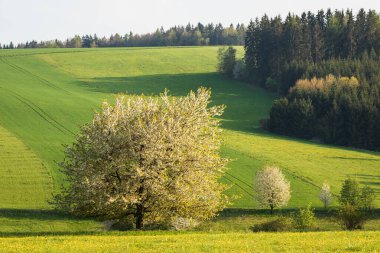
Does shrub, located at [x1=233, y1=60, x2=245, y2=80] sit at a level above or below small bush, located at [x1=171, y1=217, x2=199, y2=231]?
above

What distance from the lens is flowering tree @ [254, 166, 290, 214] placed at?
Answer: 193 ft

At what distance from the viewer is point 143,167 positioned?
3216cm

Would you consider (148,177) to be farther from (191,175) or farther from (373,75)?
(373,75)

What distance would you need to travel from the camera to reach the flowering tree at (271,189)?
2319 inches

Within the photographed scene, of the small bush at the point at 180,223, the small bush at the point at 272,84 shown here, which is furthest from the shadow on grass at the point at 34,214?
the small bush at the point at 272,84

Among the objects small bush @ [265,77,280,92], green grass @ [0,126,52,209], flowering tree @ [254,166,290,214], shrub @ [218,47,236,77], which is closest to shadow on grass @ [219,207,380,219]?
flowering tree @ [254,166,290,214]

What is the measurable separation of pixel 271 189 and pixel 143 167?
29.1 metres

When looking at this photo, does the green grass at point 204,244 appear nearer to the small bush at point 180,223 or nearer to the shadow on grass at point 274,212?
the small bush at point 180,223

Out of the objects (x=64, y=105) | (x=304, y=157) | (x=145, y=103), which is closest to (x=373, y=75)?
(x=304, y=157)

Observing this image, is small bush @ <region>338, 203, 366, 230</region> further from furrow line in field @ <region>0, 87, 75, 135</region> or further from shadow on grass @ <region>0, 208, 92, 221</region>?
furrow line in field @ <region>0, 87, 75, 135</region>

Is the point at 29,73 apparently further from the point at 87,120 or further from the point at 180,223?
the point at 180,223

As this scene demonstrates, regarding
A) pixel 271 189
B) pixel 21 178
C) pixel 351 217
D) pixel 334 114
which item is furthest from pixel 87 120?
pixel 351 217

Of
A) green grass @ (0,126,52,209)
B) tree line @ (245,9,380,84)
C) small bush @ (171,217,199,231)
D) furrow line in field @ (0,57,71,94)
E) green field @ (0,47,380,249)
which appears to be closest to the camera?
small bush @ (171,217,199,231)

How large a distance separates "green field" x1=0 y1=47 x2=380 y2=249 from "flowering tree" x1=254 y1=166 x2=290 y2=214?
2.30 m
